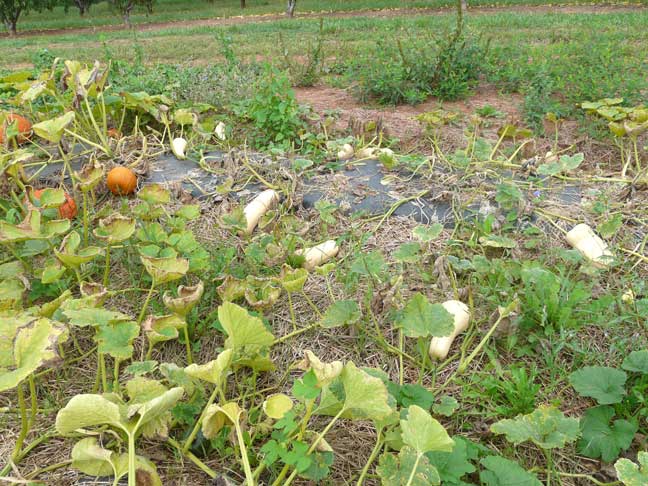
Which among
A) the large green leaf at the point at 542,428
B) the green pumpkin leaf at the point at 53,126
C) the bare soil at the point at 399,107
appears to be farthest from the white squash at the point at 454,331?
the bare soil at the point at 399,107

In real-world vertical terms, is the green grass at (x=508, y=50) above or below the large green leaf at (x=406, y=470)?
above

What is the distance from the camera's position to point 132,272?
189 cm

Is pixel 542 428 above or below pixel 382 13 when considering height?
below

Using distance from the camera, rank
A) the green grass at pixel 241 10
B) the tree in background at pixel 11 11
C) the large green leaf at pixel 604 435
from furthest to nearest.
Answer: the tree in background at pixel 11 11, the green grass at pixel 241 10, the large green leaf at pixel 604 435

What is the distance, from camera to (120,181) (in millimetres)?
2395

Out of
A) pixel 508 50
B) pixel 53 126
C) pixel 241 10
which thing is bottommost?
pixel 53 126

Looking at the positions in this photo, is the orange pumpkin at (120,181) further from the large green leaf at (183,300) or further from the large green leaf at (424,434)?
the large green leaf at (424,434)

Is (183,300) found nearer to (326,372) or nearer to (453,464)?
(326,372)

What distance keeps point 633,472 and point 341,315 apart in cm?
77

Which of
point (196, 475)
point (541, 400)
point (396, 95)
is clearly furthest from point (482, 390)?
point (396, 95)

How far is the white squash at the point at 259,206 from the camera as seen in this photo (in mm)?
2147

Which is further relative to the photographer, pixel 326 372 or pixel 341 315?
pixel 341 315

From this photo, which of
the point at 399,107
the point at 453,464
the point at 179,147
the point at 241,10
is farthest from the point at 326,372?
the point at 241,10

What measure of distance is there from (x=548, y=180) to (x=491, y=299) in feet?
3.59
